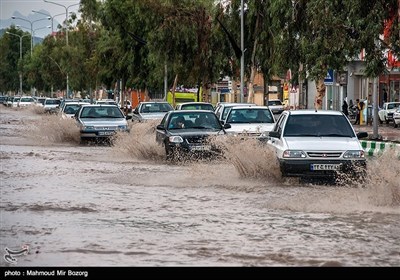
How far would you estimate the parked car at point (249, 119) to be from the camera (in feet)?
102

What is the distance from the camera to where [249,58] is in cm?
6372

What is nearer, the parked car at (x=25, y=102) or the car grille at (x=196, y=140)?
the car grille at (x=196, y=140)

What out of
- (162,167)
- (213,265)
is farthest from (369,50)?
(213,265)

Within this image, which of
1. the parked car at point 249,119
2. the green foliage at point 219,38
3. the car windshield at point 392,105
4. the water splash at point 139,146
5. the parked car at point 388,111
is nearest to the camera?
the parked car at point 249,119

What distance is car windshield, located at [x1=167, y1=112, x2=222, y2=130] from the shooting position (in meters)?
29.8

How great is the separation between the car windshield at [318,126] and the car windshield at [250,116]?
342 inches

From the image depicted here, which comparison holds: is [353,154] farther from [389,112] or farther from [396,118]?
[389,112]

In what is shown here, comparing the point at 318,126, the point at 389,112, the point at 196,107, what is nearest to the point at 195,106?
the point at 196,107

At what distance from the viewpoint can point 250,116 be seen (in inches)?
1276

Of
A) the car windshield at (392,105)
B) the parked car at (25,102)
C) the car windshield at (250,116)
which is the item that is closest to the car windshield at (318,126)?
the car windshield at (250,116)

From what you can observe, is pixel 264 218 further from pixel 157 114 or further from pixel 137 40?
pixel 137 40

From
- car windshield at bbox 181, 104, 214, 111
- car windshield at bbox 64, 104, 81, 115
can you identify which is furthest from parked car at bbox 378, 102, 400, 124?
car windshield at bbox 181, 104, 214, 111

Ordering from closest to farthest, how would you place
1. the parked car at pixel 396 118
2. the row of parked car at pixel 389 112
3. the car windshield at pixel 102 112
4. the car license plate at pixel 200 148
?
the car license plate at pixel 200 148
the car windshield at pixel 102 112
the parked car at pixel 396 118
the row of parked car at pixel 389 112

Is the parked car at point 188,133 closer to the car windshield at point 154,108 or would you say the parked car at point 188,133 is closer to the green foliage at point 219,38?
the green foliage at point 219,38
